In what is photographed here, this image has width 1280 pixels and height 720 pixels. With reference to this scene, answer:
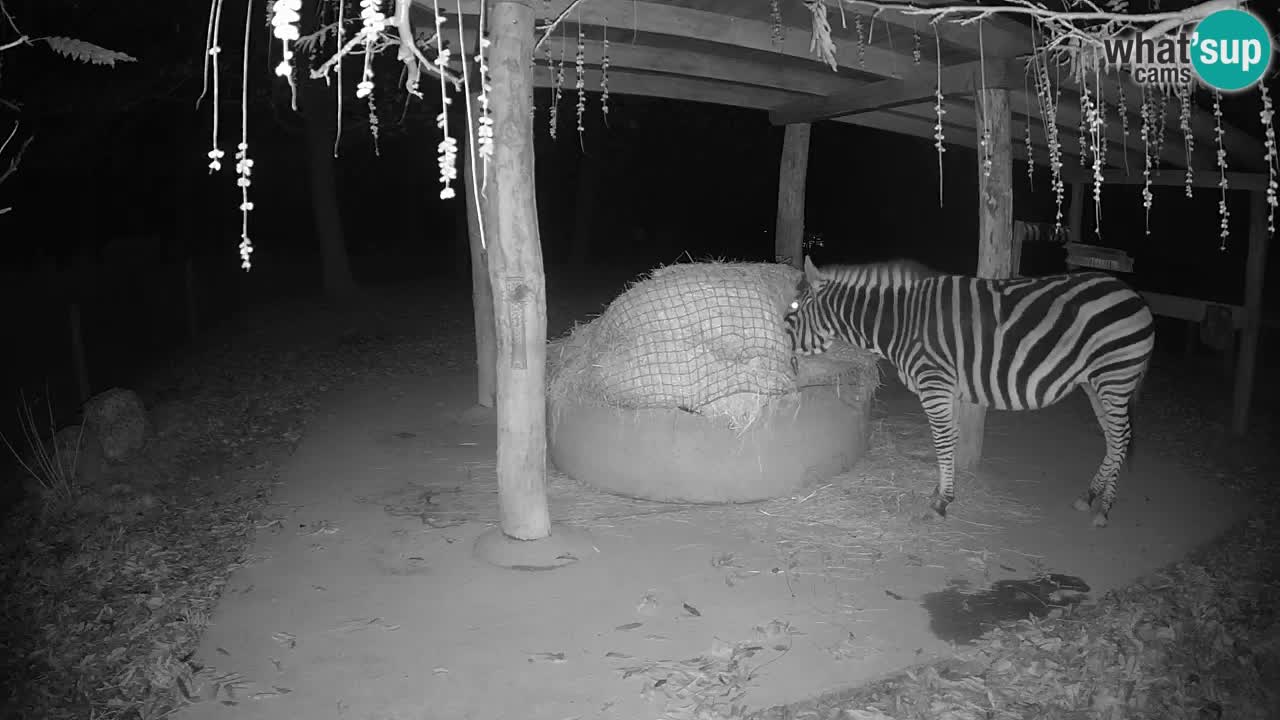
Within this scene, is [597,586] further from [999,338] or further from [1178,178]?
[1178,178]

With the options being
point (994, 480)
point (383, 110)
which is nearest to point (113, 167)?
point (383, 110)

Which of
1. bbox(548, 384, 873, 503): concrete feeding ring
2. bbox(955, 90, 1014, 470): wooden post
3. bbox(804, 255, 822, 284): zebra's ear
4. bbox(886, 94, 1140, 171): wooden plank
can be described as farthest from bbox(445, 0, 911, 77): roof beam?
bbox(548, 384, 873, 503): concrete feeding ring

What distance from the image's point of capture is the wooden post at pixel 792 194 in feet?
33.3

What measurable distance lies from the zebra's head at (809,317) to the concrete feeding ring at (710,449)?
1.11ft

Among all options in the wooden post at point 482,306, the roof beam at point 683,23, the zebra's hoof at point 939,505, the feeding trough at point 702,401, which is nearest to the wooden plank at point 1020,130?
the roof beam at point 683,23

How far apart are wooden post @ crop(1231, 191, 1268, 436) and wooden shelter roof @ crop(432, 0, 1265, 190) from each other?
0.53 meters

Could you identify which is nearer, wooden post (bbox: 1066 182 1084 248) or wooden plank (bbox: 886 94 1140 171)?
wooden plank (bbox: 886 94 1140 171)

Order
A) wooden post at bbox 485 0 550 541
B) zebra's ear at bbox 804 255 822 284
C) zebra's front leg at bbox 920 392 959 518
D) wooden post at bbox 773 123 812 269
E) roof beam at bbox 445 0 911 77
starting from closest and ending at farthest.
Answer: wooden post at bbox 485 0 550 541
roof beam at bbox 445 0 911 77
zebra's front leg at bbox 920 392 959 518
zebra's ear at bbox 804 255 822 284
wooden post at bbox 773 123 812 269

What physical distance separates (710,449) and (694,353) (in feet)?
2.26

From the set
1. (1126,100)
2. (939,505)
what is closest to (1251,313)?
(1126,100)

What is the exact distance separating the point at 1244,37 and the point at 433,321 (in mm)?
12539

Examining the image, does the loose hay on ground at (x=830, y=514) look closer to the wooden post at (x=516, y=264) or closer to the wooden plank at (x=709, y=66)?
the wooden post at (x=516, y=264)

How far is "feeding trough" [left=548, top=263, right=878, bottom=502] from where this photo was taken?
6.23 meters

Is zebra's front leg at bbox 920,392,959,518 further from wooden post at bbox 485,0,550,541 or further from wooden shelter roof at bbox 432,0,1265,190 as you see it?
wooden post at bbox 485,0,550,541
